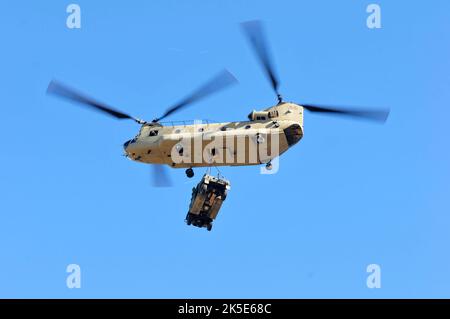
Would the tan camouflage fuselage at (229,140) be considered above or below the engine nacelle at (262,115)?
below

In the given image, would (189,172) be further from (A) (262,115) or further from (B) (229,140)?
(A) (262,115)

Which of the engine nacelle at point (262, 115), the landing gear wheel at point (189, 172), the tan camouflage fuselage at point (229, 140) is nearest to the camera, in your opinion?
the tan camouflage fuselage at point (229, 140)

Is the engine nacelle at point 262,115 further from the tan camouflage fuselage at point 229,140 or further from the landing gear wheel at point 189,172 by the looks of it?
the landing gear wheel at point 189,172

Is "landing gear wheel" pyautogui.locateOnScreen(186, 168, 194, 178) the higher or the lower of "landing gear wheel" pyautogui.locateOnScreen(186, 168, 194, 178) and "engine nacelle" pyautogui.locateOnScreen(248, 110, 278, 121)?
the lower

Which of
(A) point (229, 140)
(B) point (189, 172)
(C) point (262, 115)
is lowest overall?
(B) point (189, 172)

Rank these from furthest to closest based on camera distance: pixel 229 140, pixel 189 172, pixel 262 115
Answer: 1. pixel 189 172
2. pixel 262 115
3. pixel 229 140

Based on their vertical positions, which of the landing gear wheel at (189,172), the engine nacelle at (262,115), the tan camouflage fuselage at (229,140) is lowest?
the landing gear wheel at (189,172)

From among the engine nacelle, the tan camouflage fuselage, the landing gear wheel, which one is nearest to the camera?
the tan camouflage fuselage

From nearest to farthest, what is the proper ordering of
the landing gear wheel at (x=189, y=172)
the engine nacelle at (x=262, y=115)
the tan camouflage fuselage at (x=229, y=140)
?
the tan camouflage fuselage at (x=229, y=140) → the engine nacelle at (x=262, y=115) → the landing gear wheel at (x=189, y=172)

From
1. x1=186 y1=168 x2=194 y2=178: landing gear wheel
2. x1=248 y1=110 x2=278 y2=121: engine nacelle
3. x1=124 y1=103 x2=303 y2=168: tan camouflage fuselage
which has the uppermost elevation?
x1=248 y1=110 x2=278 y2=121: engine nacelle

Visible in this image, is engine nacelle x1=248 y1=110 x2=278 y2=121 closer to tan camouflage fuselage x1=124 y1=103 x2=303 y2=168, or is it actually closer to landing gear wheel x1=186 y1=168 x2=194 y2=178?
tan camouflage fuselage x1=124 y1=103 x2=303 y2=168
